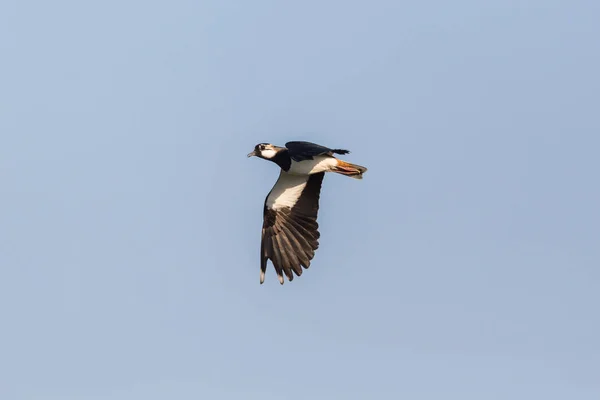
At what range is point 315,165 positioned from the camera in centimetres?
3097

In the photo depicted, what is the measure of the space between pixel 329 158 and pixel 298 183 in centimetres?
154

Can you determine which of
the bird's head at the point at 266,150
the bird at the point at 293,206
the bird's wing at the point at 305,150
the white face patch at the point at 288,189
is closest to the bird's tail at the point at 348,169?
the bird at the point at 293,206

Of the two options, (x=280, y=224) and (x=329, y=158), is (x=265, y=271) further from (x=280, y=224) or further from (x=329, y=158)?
(x=329, y=158)

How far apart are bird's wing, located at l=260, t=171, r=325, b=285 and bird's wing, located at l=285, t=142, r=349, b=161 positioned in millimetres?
1618

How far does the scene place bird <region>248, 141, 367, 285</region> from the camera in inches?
1219

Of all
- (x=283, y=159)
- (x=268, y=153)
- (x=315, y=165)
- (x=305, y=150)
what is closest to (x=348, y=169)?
(x=315, y=165)

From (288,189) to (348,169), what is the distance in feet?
6.95

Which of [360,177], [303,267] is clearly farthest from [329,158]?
[303,267]

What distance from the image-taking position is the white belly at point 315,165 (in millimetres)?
30875

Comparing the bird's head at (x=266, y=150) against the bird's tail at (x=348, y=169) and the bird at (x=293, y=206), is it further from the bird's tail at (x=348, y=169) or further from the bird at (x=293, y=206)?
the bird's tail at (x=348, y=169)

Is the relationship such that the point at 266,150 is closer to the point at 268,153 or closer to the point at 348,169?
the point at 268,153

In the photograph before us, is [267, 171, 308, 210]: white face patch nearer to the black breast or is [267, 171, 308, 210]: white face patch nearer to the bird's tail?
the black breast

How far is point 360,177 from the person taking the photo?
31047 mm

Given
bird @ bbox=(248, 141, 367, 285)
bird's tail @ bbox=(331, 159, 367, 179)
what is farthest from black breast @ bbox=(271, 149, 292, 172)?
bird's tail @ bbox=(331, 159, 367, 179)
